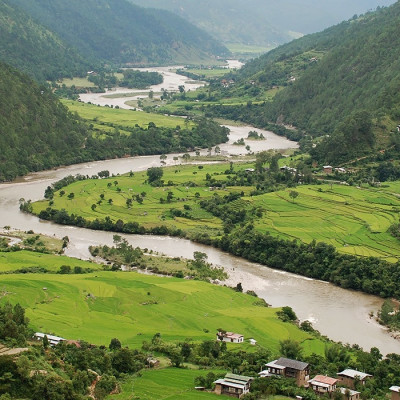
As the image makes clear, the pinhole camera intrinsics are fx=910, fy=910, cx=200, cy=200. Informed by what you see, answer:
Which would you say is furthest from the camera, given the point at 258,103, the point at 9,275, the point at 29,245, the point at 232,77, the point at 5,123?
the point at 232,77

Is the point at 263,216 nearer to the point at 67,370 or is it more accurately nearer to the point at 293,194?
the point at 293,194

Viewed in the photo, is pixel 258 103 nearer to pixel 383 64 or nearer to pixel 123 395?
pixel 383 64

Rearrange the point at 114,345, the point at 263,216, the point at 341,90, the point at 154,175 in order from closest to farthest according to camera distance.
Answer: the point at 114,345 < the point at 263,216 < the point at 154,175 < the point at 341,90

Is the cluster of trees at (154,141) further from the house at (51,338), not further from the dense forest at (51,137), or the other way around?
the house at (51,338)

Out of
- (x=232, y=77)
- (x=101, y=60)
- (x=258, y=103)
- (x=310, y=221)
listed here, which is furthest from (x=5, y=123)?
(x=101, y=60)

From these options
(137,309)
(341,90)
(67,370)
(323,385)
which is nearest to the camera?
(67,370)

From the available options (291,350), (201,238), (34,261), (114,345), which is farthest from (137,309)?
(201,238)
